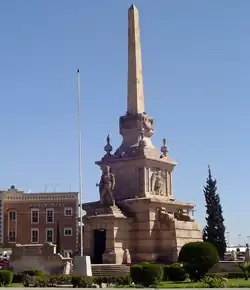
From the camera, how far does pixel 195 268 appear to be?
34281mm

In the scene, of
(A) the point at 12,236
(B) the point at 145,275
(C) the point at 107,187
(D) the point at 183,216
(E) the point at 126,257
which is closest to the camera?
(B) the point at 145,275

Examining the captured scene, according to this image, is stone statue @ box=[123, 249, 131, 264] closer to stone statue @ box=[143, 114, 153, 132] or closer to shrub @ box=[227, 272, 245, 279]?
shrub @ box=[227, 272, 245, 279]

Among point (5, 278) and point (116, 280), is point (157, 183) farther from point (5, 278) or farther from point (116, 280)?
point (5, 278)

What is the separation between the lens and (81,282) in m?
29.3

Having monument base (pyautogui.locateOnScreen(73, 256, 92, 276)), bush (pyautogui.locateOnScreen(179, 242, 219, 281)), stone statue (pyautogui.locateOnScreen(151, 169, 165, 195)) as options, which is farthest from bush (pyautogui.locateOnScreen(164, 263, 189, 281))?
stone statue (pyautogui.locateOnScreen(151, 169, 165, 195))

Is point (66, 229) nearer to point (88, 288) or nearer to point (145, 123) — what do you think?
point (145, 123)

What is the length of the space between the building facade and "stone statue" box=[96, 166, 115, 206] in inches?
1701

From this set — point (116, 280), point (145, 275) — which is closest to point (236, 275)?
point (116, 280)

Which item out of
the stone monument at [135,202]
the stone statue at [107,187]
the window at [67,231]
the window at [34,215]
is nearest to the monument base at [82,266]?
the stone monument at [135,202]

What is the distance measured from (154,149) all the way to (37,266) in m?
12.5

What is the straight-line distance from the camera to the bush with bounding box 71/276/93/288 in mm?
29281

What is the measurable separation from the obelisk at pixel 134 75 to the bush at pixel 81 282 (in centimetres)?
2017

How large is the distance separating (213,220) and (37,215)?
111 feet

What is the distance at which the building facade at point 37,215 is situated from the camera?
286ft
